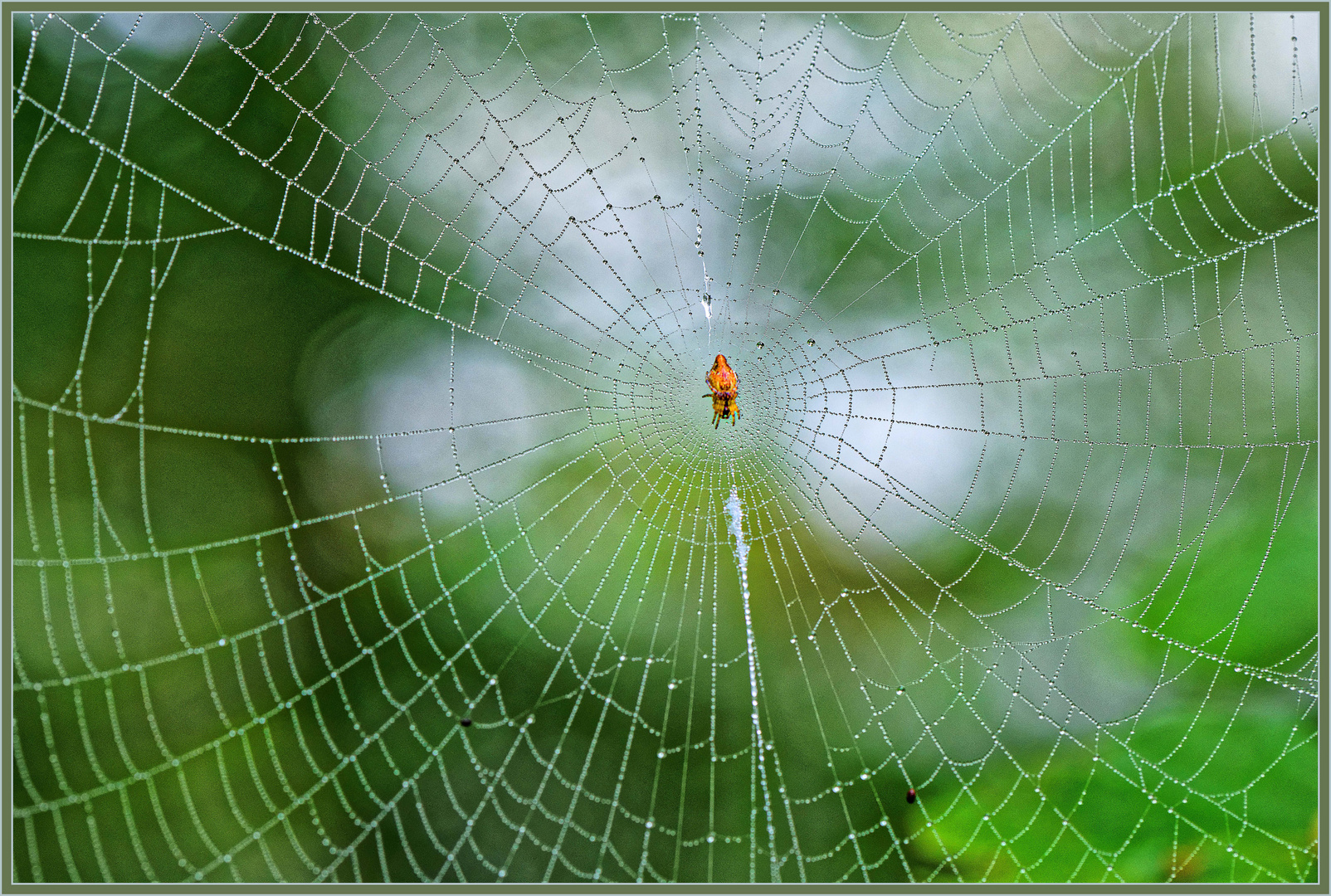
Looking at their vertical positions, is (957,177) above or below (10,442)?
above

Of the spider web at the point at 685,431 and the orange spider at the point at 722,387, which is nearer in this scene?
the spider web at the point at 685,431

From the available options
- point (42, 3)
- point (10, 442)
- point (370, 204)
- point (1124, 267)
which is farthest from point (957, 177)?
point (10, 442)

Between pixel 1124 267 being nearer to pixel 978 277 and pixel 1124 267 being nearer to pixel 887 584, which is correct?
pixel 978 277

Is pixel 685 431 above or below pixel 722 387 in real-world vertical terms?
below

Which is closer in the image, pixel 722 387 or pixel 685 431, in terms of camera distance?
pixel 722 387

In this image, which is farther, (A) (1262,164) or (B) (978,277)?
(B) (978,277)
